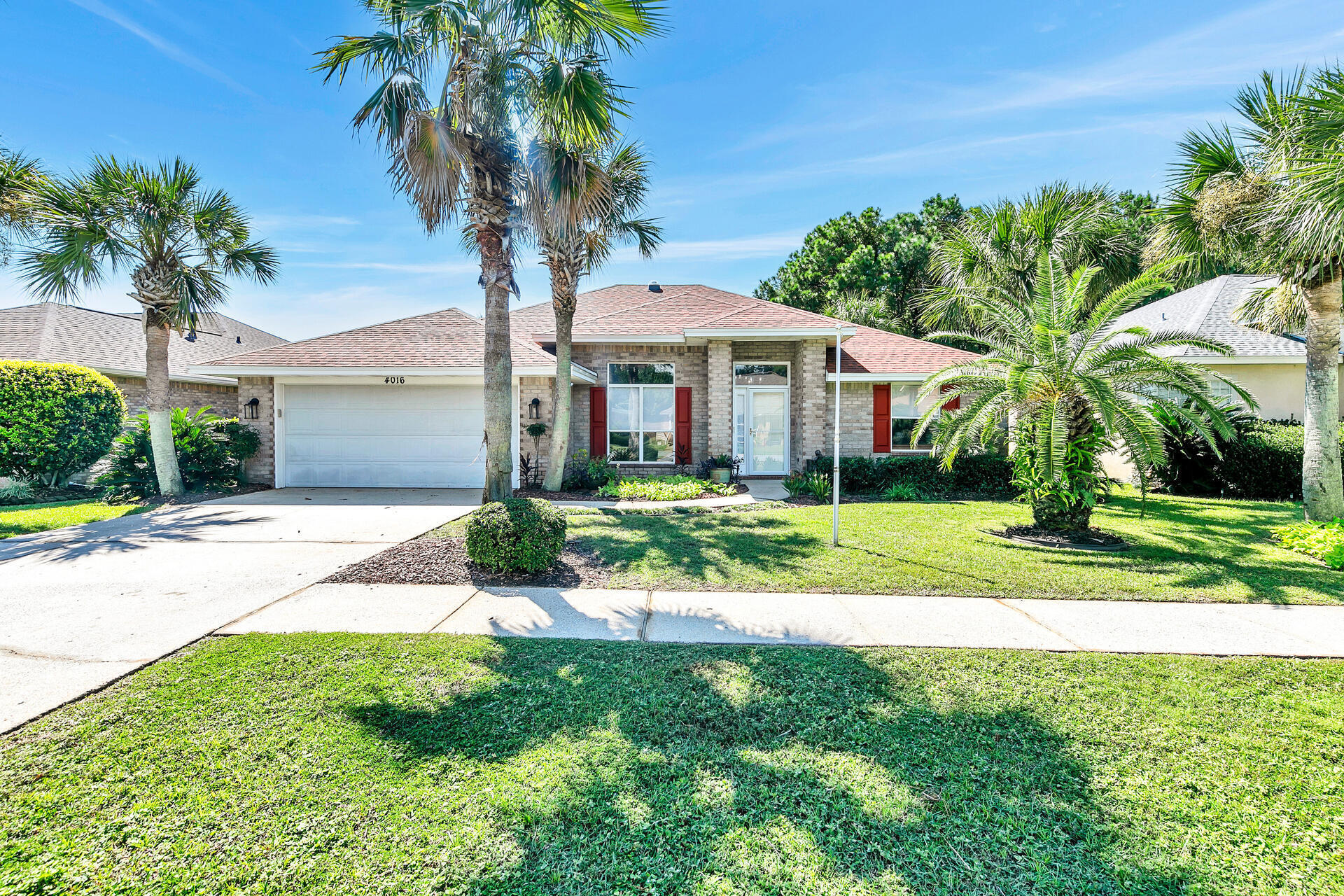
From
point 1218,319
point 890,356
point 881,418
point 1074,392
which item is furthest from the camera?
point 890,356

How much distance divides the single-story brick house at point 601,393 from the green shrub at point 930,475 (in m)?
1.74

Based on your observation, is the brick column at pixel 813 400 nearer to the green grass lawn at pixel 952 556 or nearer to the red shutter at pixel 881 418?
the red shutter at pixel 881 418

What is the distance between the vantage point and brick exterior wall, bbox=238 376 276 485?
41.9ft

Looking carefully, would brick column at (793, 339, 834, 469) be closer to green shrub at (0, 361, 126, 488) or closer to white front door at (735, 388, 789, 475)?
white front door at (735, 388, 789, 475)

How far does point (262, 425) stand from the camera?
12.9 metres

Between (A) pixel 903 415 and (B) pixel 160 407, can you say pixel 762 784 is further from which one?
(B) pixel 160 407

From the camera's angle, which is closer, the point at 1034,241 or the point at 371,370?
the point at 1034,241

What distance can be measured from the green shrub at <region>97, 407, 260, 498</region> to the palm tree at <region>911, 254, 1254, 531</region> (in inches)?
581

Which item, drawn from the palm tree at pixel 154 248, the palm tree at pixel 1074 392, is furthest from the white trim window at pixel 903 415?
the palm tree at pixel 154 248

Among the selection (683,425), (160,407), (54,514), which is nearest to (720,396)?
(683,425)

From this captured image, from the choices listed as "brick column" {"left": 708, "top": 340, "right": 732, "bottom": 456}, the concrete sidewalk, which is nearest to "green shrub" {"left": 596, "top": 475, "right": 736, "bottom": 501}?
"brick column" {"left": 708, "top": 340, "right": 732, "bottom": 456}

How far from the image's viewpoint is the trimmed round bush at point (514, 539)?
577 centimetres

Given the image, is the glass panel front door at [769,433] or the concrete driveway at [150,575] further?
the glass panel front door at [769,433]

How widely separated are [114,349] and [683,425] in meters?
16.6
